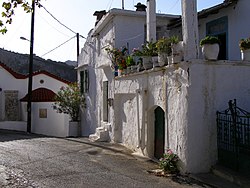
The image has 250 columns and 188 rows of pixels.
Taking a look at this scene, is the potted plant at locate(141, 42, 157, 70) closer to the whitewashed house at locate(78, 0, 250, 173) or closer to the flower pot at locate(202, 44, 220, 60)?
the whitewashed house at locate(78, 0, 250, 173)

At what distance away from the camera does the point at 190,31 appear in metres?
8.16

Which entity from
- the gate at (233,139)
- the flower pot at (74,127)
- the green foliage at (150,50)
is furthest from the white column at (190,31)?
the flower pot at (74,127)

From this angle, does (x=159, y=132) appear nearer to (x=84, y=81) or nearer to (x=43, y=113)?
(x=84, y=81)

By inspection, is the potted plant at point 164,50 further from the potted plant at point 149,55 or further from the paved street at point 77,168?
the paved street at point 77,168

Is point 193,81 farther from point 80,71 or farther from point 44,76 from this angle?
point 44,76

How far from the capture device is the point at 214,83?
795 cm

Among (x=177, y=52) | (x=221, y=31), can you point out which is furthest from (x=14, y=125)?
(x=177, y=52)

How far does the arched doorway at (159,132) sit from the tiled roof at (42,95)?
11.9 m

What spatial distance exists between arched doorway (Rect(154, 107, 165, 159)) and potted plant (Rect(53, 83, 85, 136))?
29.0 ft

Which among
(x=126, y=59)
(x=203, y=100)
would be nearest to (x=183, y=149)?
(x=203, y=100)

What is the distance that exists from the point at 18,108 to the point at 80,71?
6894mm

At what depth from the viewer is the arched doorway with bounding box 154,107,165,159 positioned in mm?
9812

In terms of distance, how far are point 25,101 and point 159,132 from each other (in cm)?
1514

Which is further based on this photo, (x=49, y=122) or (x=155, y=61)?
(x=49, y=122)
